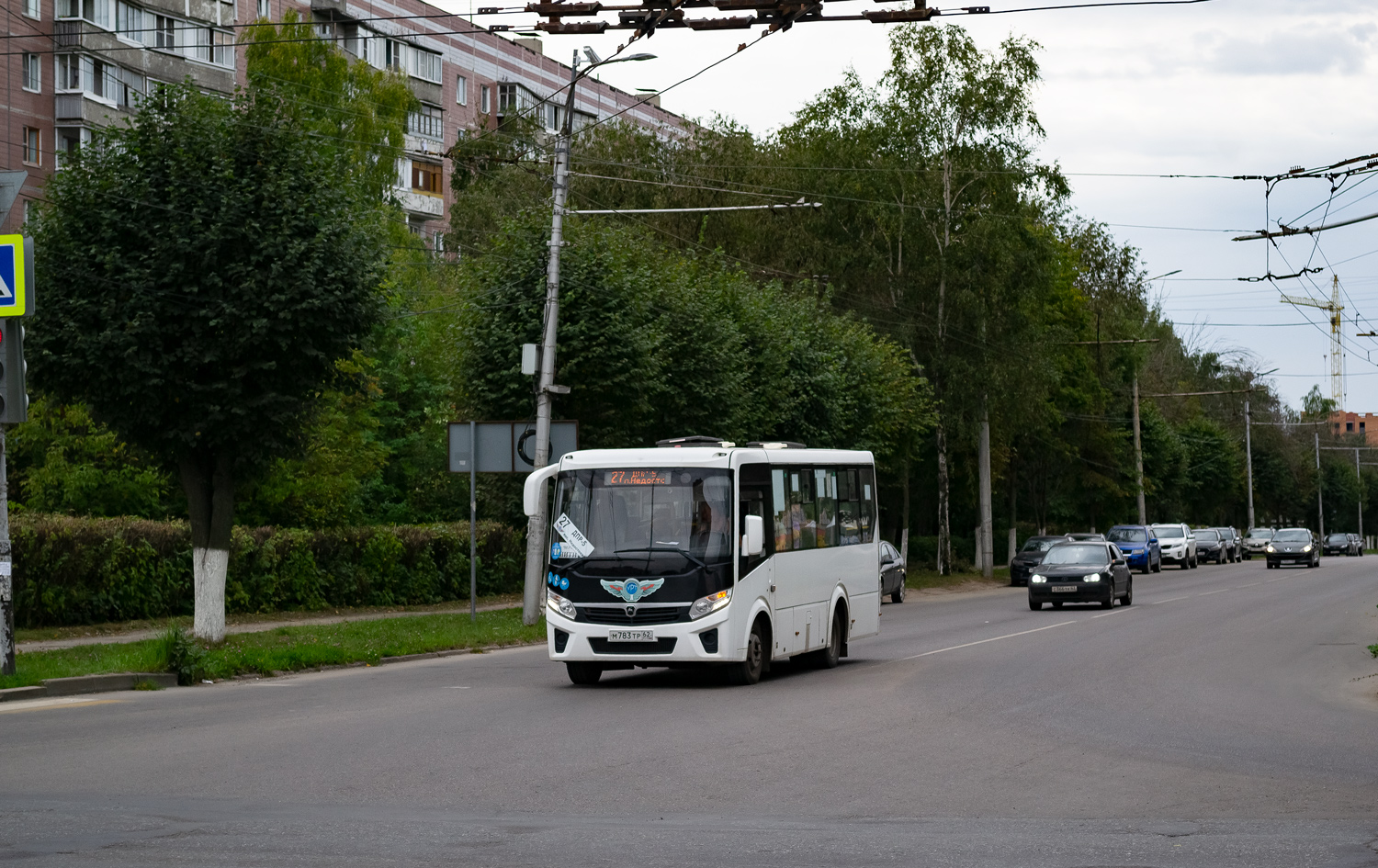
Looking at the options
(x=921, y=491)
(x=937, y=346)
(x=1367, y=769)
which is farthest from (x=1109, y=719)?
(x=921, y=491)

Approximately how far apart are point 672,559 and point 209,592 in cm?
835

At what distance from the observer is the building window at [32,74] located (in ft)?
162

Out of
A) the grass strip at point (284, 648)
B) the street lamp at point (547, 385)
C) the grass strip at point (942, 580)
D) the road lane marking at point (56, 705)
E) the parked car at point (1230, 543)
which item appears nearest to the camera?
the road lane marking at point (56, 705)

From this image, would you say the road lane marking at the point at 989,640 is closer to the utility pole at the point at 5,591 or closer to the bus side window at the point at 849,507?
the bus side window at the point at 849,507

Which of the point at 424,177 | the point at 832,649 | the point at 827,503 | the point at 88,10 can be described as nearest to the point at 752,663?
the point at 832,649

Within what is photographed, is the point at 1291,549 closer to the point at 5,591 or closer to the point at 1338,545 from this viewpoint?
the point at 1338,545

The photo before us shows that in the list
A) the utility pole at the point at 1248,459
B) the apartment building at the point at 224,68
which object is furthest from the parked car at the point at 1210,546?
the apartment building at the point at 224,68

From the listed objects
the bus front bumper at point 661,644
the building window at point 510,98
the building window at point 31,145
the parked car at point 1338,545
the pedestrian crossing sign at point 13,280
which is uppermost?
the building window at point 510,98

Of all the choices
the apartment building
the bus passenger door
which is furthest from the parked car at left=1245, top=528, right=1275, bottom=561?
the bus passenger door

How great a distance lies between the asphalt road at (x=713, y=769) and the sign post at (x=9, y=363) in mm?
1440

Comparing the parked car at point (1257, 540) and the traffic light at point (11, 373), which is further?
the parked car at point (1257, 540)

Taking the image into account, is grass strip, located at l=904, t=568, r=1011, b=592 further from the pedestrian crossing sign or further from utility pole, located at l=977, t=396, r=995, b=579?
the pedestrian crossing sign

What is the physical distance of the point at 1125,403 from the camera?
263 ft

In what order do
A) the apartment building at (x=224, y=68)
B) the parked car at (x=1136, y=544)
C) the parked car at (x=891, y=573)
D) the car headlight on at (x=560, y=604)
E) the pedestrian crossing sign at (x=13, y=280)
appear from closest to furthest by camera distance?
the pedestrian crossing sign at (x=13, y=280)
the car headlight on at (x=560, y=604)
the parked car at (x=891, y=573)
the apartment building at (x=224, y=68)
the parked car at (x=1136, y=544)
